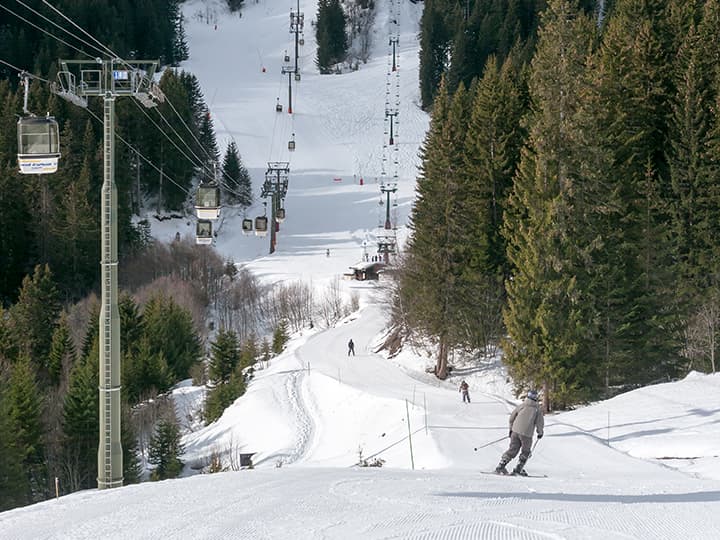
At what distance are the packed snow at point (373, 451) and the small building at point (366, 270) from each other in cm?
131

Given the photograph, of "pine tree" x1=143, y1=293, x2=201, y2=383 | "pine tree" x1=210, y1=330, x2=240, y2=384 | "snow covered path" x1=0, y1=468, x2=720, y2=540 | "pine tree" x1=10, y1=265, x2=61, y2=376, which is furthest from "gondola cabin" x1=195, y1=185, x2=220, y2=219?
"pine tree" x1=10, y1=265, x2=61, y2=376

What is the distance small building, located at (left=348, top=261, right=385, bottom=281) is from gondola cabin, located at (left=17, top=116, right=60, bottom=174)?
49.4 metres

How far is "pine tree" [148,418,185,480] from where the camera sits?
33.6 metres

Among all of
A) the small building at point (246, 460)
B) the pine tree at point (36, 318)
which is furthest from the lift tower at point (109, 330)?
the pine tree at point (36, 318)

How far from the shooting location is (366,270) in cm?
6400

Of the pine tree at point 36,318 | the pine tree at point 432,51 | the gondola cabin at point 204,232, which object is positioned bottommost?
the pine tree at point 36,318

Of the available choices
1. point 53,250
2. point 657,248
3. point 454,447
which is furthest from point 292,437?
point 53,250

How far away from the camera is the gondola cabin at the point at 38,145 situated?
46.1 ft

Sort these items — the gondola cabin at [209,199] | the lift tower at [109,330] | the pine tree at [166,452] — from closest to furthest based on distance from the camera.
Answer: the lift tower at [109,330] < the gondola cabin at [209,199] < the pine tree at [166,452]

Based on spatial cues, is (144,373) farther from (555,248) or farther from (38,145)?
(38,145)

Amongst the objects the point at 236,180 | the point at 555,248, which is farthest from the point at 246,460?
the point at 236,180

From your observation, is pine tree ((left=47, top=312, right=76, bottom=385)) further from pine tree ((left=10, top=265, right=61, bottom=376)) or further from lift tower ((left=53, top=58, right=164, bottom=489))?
lift tower ((left=53, top=58, right=164, bottom=489))

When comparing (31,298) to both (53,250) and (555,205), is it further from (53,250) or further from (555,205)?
(555,205)

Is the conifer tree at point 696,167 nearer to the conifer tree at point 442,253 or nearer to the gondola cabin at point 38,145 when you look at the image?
the conifer tree at point 442,253
